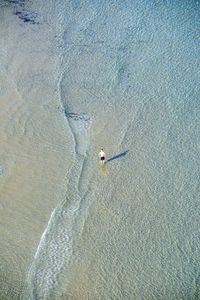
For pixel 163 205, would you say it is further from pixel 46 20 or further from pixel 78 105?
pixel 46 20

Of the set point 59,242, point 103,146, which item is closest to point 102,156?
point 103,146

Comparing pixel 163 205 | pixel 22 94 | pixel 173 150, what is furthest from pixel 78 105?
pixel 163 205

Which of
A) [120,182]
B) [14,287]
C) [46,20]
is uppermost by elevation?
[46,20]

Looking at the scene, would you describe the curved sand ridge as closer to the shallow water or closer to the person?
the shallow water

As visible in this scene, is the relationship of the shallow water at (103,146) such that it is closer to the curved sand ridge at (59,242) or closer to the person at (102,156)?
the curved sand ridge at (59,242)

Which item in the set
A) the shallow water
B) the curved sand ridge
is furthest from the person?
the curved sand ridge

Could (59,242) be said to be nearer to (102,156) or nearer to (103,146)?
(102,156)

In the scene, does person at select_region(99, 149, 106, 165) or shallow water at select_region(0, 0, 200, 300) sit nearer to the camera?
shallow water at select_region(0, 0, 200, 300)
